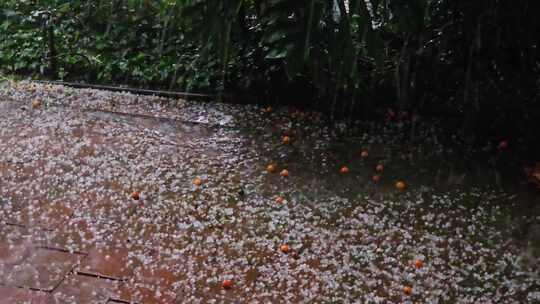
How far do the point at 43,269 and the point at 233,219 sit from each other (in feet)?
2.49

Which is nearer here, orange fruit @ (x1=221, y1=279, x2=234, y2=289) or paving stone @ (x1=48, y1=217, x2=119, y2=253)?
orange fruit @ (x1=221, y1=279, x2=234, y2=289)

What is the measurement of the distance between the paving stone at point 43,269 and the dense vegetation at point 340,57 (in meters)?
1.27

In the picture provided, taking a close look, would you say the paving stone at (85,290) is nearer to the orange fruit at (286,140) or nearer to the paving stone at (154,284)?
the paving stone at (154,284)

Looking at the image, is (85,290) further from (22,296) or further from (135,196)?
(135,196)

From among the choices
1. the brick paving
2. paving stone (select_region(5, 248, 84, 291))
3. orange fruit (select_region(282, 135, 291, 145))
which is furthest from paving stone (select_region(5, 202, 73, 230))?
orange fruit (select_region(282, 135, 291, 145))

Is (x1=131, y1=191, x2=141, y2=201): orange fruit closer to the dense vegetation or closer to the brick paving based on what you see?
the brick paving

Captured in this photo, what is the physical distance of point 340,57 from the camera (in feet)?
10.1

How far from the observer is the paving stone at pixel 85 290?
7.42 ft

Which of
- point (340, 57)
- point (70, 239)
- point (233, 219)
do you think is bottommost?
point (70, 239)

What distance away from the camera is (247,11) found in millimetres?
3916

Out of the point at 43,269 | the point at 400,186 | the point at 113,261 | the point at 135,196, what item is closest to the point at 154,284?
the point at 113,261

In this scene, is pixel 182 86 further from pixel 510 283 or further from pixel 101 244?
pixel 510 283

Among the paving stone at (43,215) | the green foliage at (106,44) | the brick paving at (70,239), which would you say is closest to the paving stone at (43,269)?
the brick paving at (70,239)

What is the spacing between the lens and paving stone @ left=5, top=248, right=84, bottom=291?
2.35 metres
